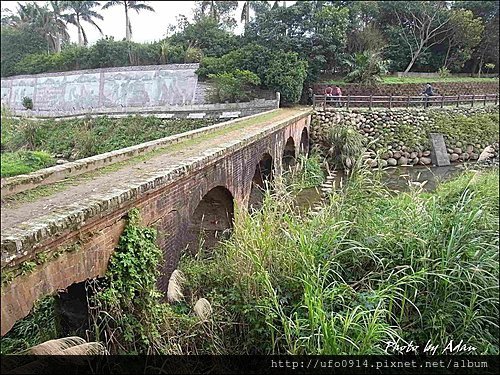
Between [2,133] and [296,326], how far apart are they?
3.16 meters

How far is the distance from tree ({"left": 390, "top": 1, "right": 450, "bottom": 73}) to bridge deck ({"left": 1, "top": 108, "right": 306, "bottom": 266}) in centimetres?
2558

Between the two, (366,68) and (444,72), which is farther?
(444,72)

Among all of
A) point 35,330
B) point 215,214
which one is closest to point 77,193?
point 35,330

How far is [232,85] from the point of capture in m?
12.7

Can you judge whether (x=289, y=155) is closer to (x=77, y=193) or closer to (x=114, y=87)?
(x=114, y=87)

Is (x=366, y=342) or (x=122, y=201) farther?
(x=122, y=201)

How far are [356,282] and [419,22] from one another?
28330mm

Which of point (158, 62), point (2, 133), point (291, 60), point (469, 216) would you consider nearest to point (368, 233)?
point (469, 216)

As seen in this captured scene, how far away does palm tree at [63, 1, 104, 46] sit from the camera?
4148mm

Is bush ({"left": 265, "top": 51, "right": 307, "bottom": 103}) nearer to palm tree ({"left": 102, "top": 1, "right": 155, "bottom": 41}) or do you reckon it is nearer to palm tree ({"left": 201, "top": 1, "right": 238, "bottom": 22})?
palm tree ({"left": 201, "top": 1, "right": 238, "bottom": 22})

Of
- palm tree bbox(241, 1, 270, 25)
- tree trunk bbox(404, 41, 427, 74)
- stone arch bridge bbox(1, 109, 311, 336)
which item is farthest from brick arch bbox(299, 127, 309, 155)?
tree trunk bbox(404, 41, 427, 74)

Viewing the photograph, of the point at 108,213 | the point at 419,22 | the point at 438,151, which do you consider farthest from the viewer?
the point at 419,22

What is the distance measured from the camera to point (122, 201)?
4.14 meters

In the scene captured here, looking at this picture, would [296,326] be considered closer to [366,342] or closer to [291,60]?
[366,342]
